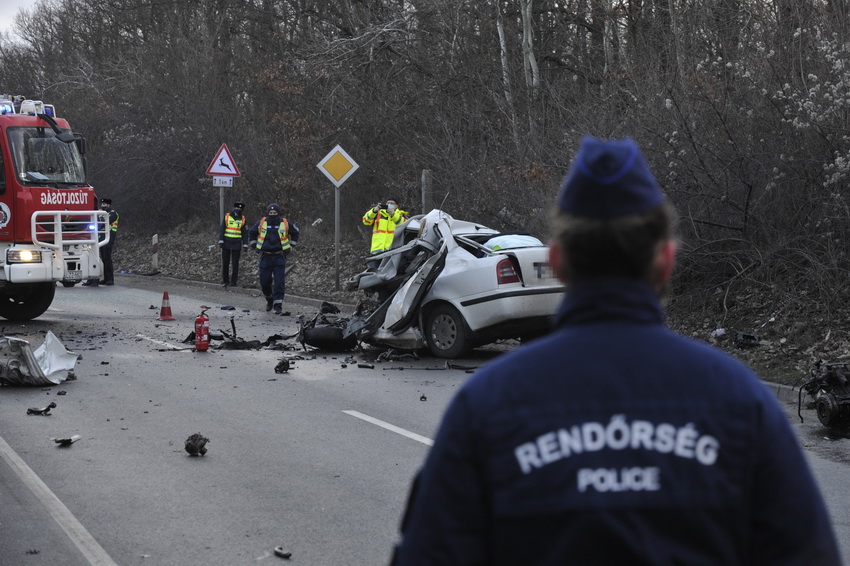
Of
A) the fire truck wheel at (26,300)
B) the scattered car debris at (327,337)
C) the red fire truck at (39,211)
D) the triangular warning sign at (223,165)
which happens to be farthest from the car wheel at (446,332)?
the triangular warning sign at (223,165)

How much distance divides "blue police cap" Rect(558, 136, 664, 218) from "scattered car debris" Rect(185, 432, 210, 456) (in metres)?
6.41

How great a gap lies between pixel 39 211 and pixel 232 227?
320 inches

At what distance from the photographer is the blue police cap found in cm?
185

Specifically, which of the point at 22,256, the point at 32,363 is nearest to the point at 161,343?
the point at 22,256

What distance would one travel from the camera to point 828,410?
916 centimetres

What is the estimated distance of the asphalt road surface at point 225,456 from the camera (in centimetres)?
588

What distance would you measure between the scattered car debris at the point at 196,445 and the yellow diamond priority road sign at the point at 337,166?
13654mm

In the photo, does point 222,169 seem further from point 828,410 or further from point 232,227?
point 828,410

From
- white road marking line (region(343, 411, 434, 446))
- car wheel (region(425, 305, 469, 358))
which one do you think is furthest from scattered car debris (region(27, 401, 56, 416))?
car wheel (region(425, 305, 469, 358))

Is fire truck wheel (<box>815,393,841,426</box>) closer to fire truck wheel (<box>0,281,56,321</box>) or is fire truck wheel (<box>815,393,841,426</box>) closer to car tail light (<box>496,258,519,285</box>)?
car tail light (<box>496,258,519,285</box>)

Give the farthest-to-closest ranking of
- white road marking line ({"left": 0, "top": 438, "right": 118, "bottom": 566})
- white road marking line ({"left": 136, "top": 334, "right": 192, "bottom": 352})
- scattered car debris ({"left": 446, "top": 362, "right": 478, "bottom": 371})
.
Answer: white road marking line ({"left": 136, "top": 334, "right": 192, "bottom": 352})
scattered car debris ({"left": 446, "top": 362, "right": 478, "bottom": 371})
white road marking line ({"left": 0, "top": 438, "right": 118, "bottom": 566})

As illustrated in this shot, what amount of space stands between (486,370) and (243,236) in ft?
78.9

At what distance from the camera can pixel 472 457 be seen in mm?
1825

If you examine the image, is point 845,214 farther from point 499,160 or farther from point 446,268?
point 499,160
